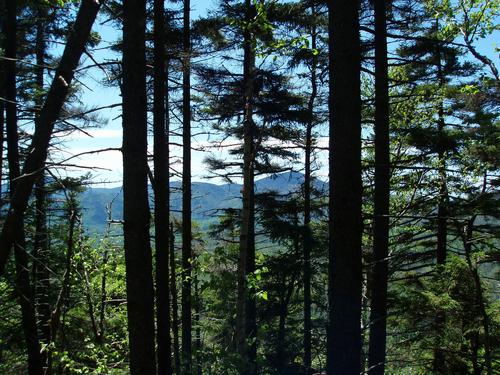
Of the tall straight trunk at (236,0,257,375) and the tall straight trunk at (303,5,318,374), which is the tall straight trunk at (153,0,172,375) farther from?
the tall straight trunk at (303,5,318,374)

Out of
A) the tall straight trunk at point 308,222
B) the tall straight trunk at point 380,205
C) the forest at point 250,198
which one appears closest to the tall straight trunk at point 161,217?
the forest at point 250,198

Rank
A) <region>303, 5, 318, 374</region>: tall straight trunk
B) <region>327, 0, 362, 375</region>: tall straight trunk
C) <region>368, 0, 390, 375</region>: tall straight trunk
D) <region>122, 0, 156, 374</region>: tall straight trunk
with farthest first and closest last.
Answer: <region>303, 5, 318, 374</region>: tall straight trunk, <region>368, 0, 390, 375</region>: tall straight trunk, <region>122, 0, 156, 374</region>: tall straight trunk, <region>327, 0, 362, 375</region>: tall straight trunk

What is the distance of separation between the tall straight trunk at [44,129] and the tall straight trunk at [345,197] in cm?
205

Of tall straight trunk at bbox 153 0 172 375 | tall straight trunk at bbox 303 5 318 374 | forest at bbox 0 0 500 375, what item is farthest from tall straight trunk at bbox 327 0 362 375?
tall straight trunk at bbox 303 5 318 374

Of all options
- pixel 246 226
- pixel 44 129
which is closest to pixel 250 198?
pixel 246 226

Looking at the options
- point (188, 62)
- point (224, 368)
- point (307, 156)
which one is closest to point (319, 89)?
point (307, 156)

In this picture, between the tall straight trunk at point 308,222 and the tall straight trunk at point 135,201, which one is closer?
the tall straight trunk at point 135,201

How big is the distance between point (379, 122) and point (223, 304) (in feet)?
17.3

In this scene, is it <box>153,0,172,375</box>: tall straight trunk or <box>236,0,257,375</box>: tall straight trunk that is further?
<box>153,0,172,375</box>: tall straight trunk

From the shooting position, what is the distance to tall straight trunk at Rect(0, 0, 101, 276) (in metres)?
2.94

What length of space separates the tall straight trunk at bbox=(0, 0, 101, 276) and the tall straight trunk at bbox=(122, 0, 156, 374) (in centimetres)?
81

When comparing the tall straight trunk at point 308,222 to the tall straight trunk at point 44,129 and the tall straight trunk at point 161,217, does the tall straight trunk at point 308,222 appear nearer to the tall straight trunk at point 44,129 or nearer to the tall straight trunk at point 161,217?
the tall straight trunk at point 161,217

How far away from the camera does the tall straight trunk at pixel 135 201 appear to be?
3.98 meters

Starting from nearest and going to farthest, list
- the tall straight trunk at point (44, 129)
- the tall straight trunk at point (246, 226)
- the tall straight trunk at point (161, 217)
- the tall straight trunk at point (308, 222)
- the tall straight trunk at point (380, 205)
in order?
1. the tall straight trunk at point (44, 129)
2. the tall straight trunk at point (246, 226)
3. the tall straight trunk at point (380, 205)
4. the tall straight trunk at point (161, 217)
5. the tall straight trunk at point (308, 222)
